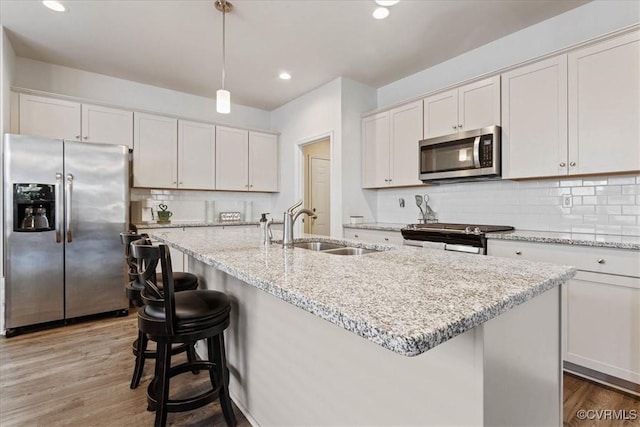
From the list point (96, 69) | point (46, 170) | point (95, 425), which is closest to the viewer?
point (95, 425)

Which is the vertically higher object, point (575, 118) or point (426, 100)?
point (426, 100)

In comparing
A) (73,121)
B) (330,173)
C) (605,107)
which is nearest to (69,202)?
(73,121)

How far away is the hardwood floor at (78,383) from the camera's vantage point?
5.55 ft

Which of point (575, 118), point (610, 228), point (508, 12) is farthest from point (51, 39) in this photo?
point (610, 228)

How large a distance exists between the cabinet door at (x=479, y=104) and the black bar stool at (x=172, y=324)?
2692mm

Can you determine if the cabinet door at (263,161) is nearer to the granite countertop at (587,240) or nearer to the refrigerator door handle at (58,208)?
the refrigerator door handle at (58,208)

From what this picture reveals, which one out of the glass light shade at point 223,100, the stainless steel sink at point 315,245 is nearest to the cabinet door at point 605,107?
the stainless steel sink at point 315,245

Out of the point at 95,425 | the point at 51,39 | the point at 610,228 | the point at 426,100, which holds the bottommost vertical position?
the point at 95,425

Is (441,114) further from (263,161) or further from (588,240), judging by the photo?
(263,161)

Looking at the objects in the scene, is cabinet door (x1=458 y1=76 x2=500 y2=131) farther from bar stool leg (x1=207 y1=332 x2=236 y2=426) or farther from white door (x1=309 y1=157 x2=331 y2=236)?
white door (x1=309 y1=157 x2=331 y2=236)

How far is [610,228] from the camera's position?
2412 millimetres

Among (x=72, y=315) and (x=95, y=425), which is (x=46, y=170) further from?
(x=95, y=425)

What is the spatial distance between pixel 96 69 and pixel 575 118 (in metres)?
4.78

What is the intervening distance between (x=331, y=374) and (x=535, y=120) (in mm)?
2602
